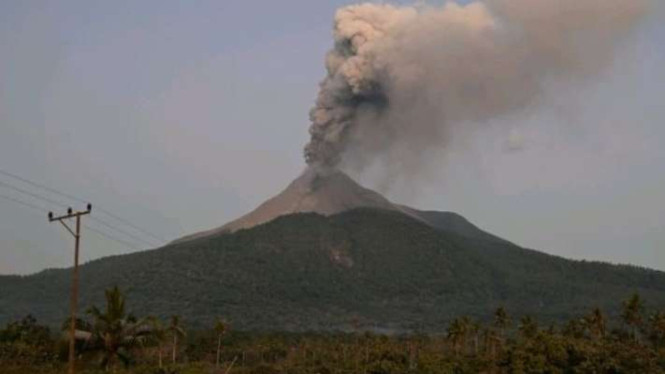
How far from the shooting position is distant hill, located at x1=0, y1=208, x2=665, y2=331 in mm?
134125

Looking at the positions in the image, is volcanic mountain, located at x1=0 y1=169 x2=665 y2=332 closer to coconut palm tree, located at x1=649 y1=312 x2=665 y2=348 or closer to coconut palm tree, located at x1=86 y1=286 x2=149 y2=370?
coconut palm tree, located at x1=649 y1=312 x2=665 y2=348

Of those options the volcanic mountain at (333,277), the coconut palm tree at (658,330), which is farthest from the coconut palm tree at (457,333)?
the volcanic mountain at (333,277)

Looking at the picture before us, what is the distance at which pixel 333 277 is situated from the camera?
150 metres

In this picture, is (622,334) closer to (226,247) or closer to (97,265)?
(226,247)

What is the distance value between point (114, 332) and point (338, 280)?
120656mm

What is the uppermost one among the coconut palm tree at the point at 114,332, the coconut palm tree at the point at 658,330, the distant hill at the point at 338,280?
the distant hill at the point at 338,280

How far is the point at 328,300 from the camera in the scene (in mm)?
142000

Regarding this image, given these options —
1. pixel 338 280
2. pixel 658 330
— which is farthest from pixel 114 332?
pixel 338 280

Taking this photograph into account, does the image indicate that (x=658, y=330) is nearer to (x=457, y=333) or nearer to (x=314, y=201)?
(x=457, y=333)

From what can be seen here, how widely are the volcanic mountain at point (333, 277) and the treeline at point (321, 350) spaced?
135 feet

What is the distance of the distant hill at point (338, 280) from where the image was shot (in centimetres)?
13412

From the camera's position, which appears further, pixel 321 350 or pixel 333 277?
pixel 333 277

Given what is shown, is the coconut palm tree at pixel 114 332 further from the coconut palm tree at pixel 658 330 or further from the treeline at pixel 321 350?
the coconut palm tree at pixel 658 330

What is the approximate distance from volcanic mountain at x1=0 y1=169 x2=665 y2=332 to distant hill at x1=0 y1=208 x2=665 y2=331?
0.67 feet
